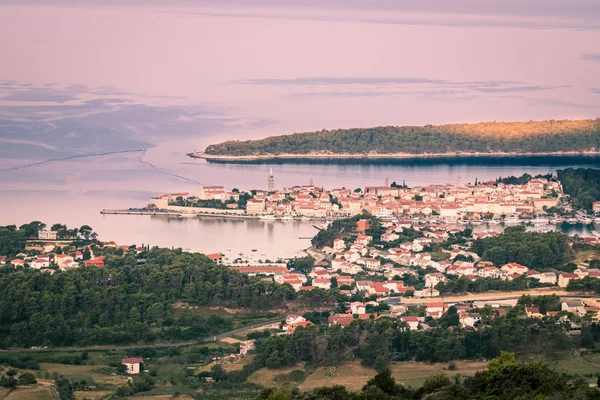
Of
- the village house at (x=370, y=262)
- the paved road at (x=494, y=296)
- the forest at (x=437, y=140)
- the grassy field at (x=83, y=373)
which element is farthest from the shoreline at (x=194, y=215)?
the forest at (x=437, y=140)

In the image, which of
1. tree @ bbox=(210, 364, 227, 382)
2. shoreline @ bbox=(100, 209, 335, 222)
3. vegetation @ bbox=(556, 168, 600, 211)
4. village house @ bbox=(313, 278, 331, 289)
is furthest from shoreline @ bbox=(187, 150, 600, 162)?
tree @ bbox=(210, 364, 227, 382)

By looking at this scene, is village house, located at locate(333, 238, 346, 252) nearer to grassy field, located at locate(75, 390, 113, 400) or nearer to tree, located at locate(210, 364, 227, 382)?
tree, located at locate(210, 364, 227, 382)

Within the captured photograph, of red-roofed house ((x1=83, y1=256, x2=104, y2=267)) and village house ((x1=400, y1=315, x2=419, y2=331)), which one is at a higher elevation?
red-roofed house ((x1=83, y1=256, x2=104, y2=267))

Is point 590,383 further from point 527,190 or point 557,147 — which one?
point 557,147

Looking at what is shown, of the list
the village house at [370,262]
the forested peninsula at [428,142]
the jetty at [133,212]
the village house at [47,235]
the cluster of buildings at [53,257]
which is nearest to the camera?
the cluster of buildings at [53,257]

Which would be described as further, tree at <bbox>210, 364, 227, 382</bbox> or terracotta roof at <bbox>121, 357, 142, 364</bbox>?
terracotta roof at <bbox>121, 357, 142, 364</bbox>

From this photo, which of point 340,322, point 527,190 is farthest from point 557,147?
point 340,322

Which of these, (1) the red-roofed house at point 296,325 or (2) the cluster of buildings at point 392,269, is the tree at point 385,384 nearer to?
(1) the red-roofed house at point 296,325
